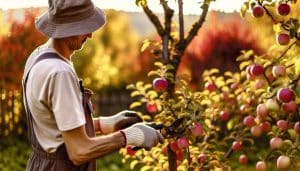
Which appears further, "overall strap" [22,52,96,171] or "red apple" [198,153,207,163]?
"red apple" [198,153,207,163]

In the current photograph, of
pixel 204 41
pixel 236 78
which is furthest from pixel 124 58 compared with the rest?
pixel 236 78

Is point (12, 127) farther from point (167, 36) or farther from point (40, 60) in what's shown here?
point (40, 60)

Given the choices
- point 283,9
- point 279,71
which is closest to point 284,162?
point 279,71

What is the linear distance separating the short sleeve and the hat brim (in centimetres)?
17

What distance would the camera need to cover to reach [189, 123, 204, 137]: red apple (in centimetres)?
396

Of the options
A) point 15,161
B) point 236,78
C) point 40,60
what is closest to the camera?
point 40,60

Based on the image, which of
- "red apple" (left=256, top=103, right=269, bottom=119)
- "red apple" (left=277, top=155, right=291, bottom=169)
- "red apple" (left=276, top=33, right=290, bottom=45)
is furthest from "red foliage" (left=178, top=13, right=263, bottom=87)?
"red apple" (left=277, top=155, right=291, bottom=169)

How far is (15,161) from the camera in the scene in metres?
8.86

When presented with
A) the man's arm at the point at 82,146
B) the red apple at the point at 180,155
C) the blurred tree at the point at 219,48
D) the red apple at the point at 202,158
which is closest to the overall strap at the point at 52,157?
the man's arm at the point at 82,146

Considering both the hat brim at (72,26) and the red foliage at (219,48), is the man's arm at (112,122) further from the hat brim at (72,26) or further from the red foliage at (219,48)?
the red foliage at (219,48)

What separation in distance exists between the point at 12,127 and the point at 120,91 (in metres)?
2.31

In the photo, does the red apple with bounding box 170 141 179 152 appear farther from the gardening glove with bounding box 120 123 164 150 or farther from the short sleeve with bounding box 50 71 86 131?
the short sleeve with bounding box 50 71 86 131

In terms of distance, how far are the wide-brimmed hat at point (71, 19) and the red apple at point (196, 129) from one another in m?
1.00

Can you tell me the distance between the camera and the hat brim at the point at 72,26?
3070mm
